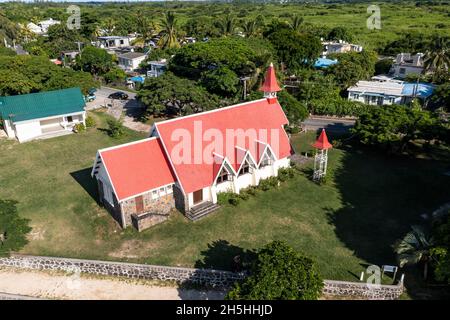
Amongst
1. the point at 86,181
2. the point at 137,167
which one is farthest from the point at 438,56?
the point at 86,181

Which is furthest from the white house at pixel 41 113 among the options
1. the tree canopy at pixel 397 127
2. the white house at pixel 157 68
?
the tree canopy at pixel 397 127

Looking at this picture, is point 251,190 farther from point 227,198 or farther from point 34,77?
point 34,77

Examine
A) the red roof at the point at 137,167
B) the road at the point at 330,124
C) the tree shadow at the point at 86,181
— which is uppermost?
the red roof at the point at 137,167

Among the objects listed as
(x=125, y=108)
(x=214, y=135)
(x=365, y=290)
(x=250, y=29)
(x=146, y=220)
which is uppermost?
(x=250, y=29)

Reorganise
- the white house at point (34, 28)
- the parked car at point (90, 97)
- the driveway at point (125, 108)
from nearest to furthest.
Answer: the driveway at point (125, 108), the parked car at point (90, 97), the white house at point (34, 28)

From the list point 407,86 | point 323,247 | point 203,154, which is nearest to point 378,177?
point 323,247

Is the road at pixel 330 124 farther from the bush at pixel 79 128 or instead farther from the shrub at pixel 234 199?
the bush at pixel 79 128
